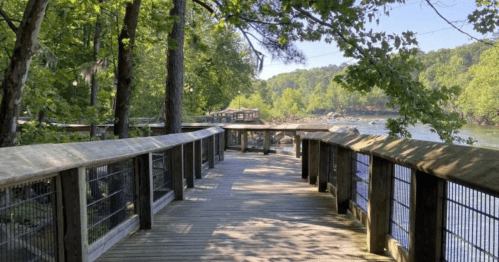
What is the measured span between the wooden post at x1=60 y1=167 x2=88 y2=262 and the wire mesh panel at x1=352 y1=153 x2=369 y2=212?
3.23 m

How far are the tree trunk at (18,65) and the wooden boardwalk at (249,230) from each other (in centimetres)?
223

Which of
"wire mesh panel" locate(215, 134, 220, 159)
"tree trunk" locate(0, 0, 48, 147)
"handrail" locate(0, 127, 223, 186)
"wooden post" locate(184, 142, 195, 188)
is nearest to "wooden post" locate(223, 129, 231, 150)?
"wire mesh panel" locate(215, 134, 220, 159)

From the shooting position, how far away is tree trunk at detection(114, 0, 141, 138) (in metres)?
9.45

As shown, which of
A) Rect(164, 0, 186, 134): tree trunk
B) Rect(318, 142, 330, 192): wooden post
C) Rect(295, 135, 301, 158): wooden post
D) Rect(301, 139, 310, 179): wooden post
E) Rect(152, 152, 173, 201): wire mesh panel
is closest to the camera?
Rect(152, 152, 173, 201): wire mesh panel

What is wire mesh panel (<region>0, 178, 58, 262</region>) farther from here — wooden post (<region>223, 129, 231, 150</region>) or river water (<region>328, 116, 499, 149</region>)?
wooden post (<region>223, 129, 231, 150</region>)

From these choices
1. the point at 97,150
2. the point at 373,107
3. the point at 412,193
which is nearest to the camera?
the point at 412,193

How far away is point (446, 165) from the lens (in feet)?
8.20

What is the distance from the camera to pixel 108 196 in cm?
462

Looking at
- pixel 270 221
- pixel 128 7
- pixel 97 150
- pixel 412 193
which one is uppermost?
pixel 128 7

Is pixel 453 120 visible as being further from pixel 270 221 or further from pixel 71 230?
pixel 71 230

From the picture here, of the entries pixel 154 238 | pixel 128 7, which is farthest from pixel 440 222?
pixel 128 7

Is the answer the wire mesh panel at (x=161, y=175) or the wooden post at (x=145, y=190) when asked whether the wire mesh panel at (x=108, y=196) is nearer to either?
the wooden post at (x=145, y=190)

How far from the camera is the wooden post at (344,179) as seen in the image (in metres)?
6.08

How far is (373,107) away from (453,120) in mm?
119802
